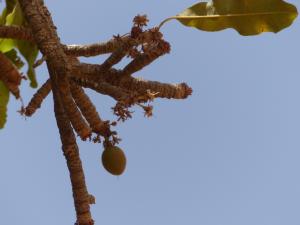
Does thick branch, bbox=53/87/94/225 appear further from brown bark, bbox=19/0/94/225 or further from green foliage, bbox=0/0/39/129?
green foliage, bbox=0/0/39/129

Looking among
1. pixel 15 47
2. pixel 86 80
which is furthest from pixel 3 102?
pixel 86 80

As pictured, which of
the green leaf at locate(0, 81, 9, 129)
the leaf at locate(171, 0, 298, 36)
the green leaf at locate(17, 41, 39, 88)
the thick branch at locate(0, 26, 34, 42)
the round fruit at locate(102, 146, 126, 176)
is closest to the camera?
the thick branch at locate(0, 26, 34, 42)

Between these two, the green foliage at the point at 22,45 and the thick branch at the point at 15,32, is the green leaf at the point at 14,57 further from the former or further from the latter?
the thick branch at the point at 15,32

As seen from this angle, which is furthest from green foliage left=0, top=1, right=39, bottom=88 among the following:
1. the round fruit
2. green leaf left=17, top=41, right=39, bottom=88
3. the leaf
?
the leaf

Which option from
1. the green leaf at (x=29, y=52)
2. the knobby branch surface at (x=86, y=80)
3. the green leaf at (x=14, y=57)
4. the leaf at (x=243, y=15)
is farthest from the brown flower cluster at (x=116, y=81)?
the green leaf at (x=14, y=57)

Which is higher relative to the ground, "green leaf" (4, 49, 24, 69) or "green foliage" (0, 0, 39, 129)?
"green leaf" (4, 49, 24, 69)

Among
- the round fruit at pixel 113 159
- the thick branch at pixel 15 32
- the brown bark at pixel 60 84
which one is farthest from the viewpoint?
the round fruit at pixel 113 159
